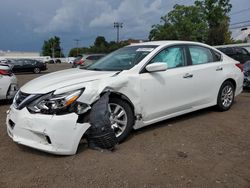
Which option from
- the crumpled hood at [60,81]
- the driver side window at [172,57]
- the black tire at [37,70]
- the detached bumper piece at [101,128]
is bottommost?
the black tire at [37,70]

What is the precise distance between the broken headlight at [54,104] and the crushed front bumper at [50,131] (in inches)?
2.8

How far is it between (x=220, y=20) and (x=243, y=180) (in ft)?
153

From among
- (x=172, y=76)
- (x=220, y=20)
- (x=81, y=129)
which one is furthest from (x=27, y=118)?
(x=220, y=20)

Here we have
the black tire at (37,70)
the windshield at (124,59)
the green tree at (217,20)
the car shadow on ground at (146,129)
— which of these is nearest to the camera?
the car shadow on ground at (146,129)

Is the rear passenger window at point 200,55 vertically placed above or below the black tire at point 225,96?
above

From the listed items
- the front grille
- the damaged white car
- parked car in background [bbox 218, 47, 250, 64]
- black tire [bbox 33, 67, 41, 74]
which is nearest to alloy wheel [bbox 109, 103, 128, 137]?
the damaged white car

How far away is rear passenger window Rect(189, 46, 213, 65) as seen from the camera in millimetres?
5457

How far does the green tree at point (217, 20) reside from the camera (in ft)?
144

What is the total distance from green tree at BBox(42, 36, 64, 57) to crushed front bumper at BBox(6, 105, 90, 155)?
10580 centimetres

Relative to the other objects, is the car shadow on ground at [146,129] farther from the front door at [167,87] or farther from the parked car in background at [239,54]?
the parked car in background at [239,54]

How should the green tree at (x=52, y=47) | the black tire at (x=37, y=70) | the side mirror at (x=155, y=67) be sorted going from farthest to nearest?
the green tree at (x=52, y=47)
the black tire at (x=37, y=70)
the side mirror at (x=155, y=67)

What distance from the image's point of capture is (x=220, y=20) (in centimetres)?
4597

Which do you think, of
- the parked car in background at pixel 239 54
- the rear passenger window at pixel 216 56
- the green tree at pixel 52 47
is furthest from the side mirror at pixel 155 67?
the green tree at pixel 52 47

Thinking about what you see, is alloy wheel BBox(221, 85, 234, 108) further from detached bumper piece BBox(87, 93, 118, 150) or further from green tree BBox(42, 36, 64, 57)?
green tree BBox(42, 36, 64, 57)
